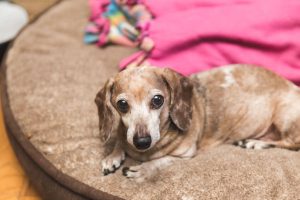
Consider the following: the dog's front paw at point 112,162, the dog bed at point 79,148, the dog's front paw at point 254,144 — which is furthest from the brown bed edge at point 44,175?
the dog's front paw at point 254,144

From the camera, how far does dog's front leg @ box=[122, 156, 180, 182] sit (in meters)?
2.15

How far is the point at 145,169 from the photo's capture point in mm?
2170

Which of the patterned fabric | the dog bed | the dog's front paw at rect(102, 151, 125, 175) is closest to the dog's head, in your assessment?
the dog's front paw at rect(102, 151, 125, 175)

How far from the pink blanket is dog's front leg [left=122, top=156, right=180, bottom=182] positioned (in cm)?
71

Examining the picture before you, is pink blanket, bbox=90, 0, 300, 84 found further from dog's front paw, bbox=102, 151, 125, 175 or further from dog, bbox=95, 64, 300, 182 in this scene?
dog's front paw, bbox=102, 151, 125, 175

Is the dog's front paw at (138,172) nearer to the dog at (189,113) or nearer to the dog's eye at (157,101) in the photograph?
the dog at (189,113)

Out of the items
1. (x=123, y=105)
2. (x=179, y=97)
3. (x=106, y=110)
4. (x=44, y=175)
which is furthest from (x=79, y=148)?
(x=179, y=97)

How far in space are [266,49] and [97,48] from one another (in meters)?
1.17

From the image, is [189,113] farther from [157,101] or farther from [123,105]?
[123,105]

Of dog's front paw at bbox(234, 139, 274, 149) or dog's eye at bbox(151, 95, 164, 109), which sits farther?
dog's front paw at bbox(234, 139, 274, 149)

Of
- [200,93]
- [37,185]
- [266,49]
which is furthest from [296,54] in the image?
[37,185]

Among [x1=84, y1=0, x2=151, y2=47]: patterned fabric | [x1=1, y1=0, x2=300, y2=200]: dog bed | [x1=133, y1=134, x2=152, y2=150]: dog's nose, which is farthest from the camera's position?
[x1=84, y1=0, x2=151, y2=47]: patterned fabric

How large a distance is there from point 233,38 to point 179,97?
28.8 inches

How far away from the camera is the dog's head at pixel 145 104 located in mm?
1991
